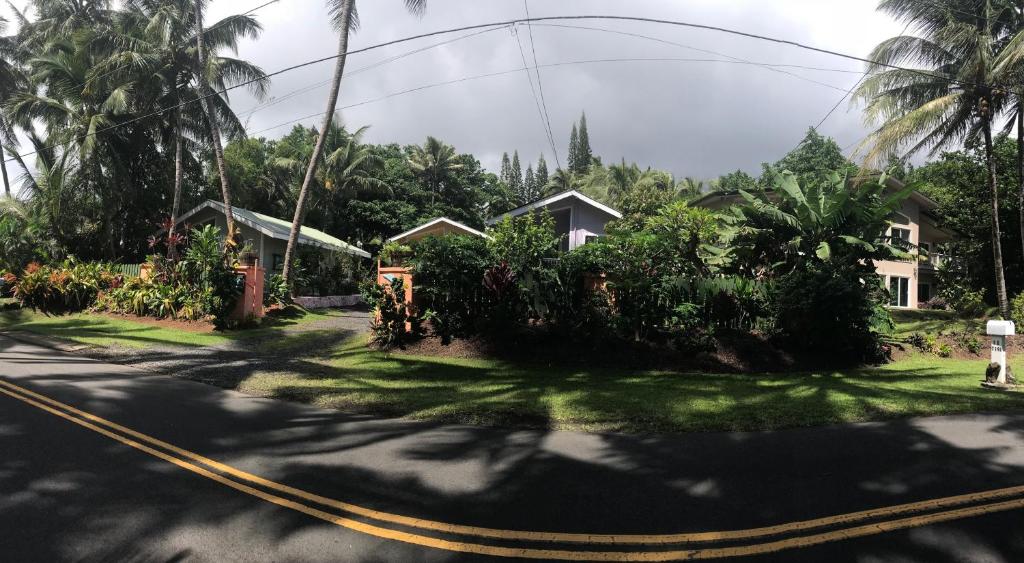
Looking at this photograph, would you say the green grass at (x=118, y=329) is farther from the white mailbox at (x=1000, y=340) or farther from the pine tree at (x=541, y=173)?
the pine tree at (x=541, y=173)

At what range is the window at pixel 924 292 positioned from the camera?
34.6 metres

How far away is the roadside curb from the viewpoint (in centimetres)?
1162

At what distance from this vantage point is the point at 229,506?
390cm

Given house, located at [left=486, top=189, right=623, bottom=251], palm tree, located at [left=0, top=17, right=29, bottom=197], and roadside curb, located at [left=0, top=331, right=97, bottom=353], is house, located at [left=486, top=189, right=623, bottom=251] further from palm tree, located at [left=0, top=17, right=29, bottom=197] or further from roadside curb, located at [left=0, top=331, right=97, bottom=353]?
palm tree, located at [left=0, top=17, right=29, bottom=197]

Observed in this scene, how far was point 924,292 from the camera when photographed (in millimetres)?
34844

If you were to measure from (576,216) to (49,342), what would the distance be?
17.1m

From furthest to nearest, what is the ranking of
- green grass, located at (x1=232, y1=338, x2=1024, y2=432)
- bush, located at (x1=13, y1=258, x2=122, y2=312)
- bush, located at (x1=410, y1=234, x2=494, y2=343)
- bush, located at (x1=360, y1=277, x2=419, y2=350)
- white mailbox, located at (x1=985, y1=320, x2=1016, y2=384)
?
bush, located at (x1=13, y1=258, x2=122, y2=312) < bush, located at (x1=360, y1=277, x2=419, y2=350) < bush, located at (x1=410, y1=234, x2=494, y2=343) < white mailbox, located at (x1=985, y1=320, x2=1016, y2=384) < green grass, located at (x1=232, y1=338, x2=1024, y2=432)

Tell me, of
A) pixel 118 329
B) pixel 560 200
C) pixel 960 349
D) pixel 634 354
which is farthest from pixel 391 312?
pixel 960 349

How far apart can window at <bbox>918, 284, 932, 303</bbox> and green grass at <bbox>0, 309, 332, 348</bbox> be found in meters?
35.9

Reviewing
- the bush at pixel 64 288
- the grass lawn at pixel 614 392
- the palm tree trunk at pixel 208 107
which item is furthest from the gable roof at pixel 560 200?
the bush at pixel 64 288

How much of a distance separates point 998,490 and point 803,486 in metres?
1.48

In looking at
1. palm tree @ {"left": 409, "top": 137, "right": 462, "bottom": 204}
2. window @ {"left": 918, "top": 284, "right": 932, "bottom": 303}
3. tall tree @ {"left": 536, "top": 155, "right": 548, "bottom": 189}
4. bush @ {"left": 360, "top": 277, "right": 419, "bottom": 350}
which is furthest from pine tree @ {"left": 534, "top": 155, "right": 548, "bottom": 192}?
bush @ {"left": 360, "top": 277, "right": 419, "bottom": 350}

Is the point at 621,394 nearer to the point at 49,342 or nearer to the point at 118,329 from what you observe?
the point at 49,342

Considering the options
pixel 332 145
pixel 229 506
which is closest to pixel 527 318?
pixel 229 506
